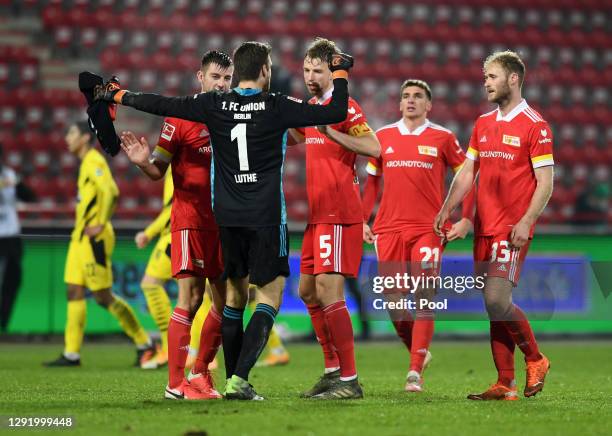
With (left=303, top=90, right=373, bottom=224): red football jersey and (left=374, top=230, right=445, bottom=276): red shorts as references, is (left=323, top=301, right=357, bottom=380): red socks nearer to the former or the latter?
(left=303, top=90, right=373, bottom=224): red football jersey

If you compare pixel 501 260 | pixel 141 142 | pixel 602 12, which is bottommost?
pixel 501 260

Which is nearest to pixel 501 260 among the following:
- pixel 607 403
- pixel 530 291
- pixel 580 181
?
pixel 607 403

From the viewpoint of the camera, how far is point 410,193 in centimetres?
838

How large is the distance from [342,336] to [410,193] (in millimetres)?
2031

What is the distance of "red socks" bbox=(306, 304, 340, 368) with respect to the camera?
24.2 ft

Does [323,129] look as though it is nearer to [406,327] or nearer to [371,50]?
[406,327]

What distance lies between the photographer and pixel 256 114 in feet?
20.6

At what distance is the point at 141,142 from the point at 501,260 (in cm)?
245

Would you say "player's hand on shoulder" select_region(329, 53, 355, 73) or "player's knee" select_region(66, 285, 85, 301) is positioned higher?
"player's hand on shoulder" select_region(329, 53, 355, 73)

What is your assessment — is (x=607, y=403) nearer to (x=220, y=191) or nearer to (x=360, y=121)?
(x=360, y=121)

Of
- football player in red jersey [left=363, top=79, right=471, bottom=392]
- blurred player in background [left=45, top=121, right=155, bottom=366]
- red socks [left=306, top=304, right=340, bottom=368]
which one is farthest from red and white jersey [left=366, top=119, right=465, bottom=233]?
blurred player in background [left=45, top=121, right=155, bottom=366]

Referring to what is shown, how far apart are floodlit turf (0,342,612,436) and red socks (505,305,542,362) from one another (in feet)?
1.08

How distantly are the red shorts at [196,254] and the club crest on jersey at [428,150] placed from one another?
2.27 m

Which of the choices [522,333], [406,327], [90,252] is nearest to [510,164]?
[522,333]
